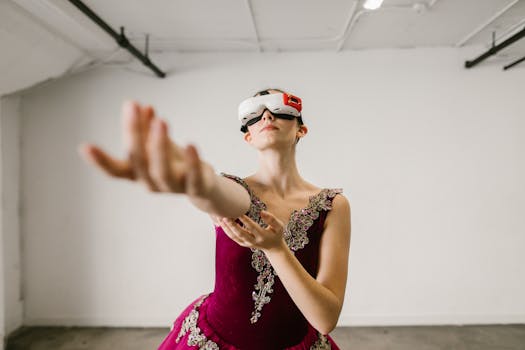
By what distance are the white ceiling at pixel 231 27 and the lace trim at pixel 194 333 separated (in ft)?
7.80

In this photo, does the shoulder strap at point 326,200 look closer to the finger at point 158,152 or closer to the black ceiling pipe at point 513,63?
the finger at point 158,152

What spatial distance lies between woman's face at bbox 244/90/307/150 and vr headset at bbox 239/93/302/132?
15mm

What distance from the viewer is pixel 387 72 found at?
11.8 ft

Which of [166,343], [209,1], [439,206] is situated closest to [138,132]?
[166,343]

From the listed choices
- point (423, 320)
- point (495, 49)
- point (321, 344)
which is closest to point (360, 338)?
point (423, 320)

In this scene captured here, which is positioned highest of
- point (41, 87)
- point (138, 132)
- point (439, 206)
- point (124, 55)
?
point (124, 55)

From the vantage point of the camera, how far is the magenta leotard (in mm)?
1050

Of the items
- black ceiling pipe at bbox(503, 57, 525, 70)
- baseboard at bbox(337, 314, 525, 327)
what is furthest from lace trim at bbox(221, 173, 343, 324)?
black ceiling pipe at bbox(503, 57, 525, 70)

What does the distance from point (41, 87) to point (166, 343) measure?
3.53 meters

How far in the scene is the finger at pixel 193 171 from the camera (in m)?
0.52

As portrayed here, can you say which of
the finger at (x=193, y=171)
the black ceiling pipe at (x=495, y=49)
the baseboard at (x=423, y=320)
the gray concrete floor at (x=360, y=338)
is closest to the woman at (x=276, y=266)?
the finger at (x=193, y=171)

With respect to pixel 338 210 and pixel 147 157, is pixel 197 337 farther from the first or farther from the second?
pixel 147 157

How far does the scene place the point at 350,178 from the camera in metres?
3.57

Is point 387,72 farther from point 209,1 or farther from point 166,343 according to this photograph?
point 166,343
